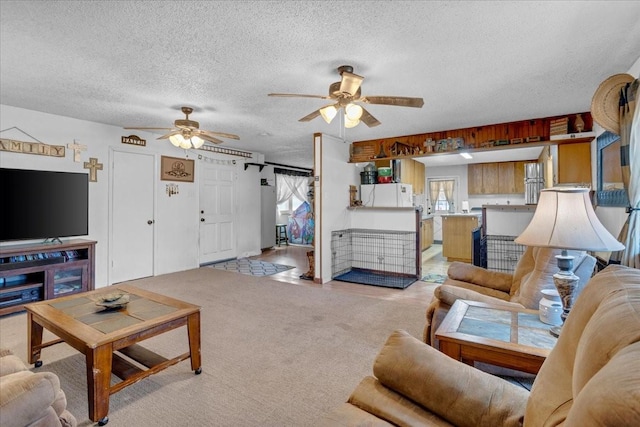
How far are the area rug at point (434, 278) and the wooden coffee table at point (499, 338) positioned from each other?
130 inches

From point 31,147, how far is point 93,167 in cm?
69

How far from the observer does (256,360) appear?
2.48m

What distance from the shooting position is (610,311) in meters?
0.77

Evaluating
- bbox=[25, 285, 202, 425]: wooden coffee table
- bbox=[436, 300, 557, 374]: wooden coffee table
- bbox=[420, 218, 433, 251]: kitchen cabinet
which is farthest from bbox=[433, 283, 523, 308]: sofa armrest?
bbox=[420, 218, 433, 251]: kitchen cabinet

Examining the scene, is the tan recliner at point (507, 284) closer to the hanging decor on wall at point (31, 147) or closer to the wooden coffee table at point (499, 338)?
the wooden coffee table at point (499, 338)

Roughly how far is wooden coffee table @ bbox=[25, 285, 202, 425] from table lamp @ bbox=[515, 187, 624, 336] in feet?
7.09

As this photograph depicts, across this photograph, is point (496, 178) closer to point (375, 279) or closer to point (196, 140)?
point (375, 279)

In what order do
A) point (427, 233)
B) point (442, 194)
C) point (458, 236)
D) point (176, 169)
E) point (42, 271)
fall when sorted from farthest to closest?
point (442, 194), point (427, 233), point (458, 236), point (176, 169), point (42, 271)

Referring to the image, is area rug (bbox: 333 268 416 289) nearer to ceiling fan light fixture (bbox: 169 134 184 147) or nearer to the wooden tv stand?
ceiling fan light fixture (bbox: 169 134 184 147)

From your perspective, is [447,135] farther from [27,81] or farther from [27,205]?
[27,205]

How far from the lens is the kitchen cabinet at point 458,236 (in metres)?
6.51

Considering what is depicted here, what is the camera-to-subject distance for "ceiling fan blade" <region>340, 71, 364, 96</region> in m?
2.41

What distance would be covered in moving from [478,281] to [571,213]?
4.98 feet

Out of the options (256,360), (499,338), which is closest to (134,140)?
(256,360)
